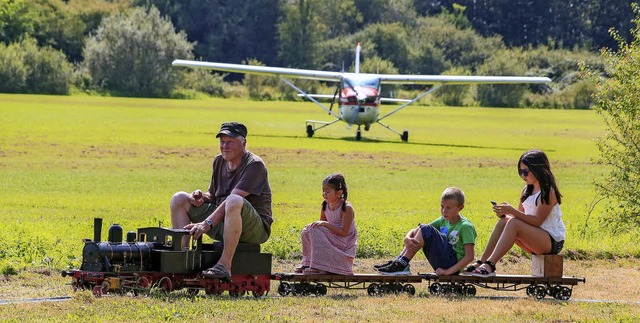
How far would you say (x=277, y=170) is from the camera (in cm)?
3147

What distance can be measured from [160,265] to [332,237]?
1.63 metres

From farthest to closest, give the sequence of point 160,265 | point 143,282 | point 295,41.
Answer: point 295,41, point 160,265, point 143,282

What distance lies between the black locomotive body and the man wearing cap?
158mm

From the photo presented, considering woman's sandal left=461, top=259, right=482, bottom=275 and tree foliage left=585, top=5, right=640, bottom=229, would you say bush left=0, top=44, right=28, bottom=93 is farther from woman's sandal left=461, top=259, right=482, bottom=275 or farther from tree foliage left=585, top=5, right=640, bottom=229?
woman's sandal left=461, top=259, right=482, bottom=275

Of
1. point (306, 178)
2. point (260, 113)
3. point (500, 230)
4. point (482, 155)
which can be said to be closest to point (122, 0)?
point (260, 113)

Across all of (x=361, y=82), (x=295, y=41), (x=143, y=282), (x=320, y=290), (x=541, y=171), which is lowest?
(x=320, y=290)

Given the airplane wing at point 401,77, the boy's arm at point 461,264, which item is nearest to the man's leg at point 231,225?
the boy's arm at point 461,264

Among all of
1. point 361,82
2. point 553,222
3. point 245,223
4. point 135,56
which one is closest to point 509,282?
point 553,222

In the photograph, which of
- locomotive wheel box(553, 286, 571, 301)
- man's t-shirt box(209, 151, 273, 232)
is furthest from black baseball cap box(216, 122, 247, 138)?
locomotive wheel box(553, 286, 571, 301)

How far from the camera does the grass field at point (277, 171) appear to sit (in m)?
15.2

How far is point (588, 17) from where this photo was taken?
139125mm

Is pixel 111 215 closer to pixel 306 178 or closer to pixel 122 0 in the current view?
pixel 306 178

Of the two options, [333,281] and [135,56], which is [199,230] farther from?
[135,56]

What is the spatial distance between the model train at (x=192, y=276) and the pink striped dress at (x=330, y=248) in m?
0.16
